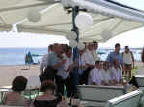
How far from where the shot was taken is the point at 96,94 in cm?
510

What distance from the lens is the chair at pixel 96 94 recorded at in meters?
4.93

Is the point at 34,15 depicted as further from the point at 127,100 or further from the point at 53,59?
the point at 127,100

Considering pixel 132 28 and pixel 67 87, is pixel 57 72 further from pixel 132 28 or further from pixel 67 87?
pixel 132 28

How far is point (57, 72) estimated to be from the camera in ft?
23.1

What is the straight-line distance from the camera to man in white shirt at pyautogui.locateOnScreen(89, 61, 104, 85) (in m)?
7.08

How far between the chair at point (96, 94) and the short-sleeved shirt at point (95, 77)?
187 cm

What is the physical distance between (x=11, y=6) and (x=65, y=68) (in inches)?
63.9

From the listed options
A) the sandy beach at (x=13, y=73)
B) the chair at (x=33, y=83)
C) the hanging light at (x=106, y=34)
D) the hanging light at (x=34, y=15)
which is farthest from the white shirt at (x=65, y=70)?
the sandy beach at (x=13, y=73)

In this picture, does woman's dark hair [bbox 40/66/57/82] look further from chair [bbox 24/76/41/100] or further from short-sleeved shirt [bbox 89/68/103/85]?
short-sleeved shirt [bbox 89/68/103/85]

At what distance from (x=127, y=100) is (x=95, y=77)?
11.6ft

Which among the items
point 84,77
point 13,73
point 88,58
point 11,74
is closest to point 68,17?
point 88,58

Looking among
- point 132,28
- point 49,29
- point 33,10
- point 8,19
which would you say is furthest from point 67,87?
point 132,28

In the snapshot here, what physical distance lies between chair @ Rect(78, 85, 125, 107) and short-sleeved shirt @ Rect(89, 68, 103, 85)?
187 cm

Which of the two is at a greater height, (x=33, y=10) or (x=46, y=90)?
(x=33, y=10)
